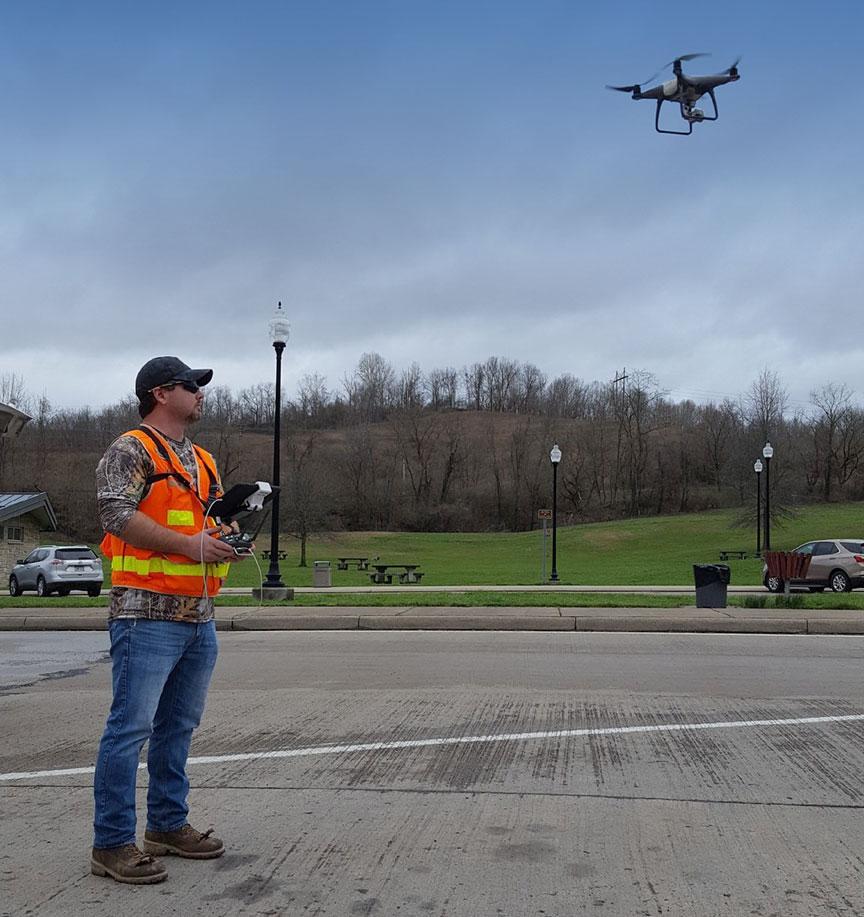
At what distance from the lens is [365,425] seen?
125 m

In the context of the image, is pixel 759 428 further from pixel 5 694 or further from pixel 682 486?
pixel 5 694

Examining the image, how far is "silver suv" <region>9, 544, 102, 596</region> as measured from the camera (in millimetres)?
30297

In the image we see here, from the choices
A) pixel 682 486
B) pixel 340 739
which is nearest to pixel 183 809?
pixel 340 739

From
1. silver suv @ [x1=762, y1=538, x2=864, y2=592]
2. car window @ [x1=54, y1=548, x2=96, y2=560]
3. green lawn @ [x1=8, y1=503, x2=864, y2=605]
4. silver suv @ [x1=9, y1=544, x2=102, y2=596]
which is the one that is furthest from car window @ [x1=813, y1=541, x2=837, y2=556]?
car window @ [x1=54, y1=548, x2=96, y2=560]

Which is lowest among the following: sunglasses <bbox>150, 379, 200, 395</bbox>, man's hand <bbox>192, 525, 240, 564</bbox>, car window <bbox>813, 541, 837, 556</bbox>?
car window <bbox>813, 541, 837, 556</bbox>

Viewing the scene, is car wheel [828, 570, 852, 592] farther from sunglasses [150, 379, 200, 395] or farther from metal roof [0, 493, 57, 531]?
metal roof [0, 493, 57, 531]

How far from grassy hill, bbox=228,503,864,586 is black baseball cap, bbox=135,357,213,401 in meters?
41.0

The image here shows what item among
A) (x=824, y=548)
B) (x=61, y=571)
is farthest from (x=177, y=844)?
(x=824, y=548)

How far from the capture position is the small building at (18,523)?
44281mm

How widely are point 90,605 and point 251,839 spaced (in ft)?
51.6

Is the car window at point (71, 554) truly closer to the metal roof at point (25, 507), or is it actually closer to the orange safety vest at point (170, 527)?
the metal roof at point (25, 507)

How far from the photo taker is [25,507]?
44719mm

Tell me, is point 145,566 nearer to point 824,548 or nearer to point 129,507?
point 129,507

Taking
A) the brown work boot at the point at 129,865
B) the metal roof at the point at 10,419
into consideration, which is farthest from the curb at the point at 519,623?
the brown work boot at the point at 129,865
